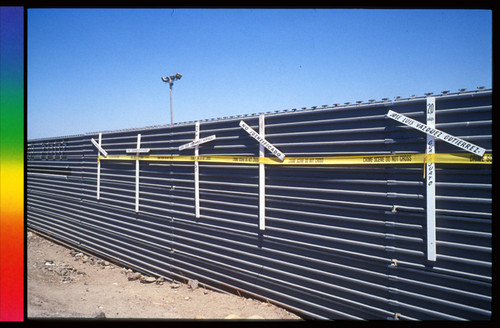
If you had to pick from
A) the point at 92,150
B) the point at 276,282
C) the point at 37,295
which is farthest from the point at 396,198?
the point at 92,150

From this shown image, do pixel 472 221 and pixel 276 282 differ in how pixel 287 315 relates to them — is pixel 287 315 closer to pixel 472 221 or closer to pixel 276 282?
pixel 276 282

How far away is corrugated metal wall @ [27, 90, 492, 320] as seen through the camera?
11.9 ft

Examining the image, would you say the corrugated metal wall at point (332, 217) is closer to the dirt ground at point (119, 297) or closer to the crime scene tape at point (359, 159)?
the crime scene tape at point (359, 159)

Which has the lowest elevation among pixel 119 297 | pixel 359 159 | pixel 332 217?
pixel 119 297

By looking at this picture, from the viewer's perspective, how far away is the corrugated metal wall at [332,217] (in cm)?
362

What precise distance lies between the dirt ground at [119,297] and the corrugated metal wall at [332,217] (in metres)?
0.25

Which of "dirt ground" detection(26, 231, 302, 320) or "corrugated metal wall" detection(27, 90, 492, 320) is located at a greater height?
"corrugated metal wall" detection(27, 90, 492, 320)

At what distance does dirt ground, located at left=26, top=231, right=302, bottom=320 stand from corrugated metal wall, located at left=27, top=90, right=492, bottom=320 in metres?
0.25

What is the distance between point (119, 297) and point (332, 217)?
4293 mm

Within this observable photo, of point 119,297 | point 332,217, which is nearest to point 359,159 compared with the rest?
point 332,217

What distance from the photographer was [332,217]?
4535mm

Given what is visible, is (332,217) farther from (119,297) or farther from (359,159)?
(119,297)

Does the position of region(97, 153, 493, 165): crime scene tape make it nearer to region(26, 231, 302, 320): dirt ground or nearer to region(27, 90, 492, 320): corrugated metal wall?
region(27, 90, 492, 320): corrugated metal wall

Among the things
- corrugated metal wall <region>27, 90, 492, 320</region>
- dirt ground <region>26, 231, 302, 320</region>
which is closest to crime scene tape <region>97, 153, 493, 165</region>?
corrugated metal wall <region>27, 90, 492, 320</region>
